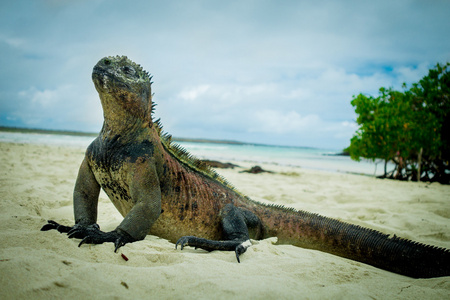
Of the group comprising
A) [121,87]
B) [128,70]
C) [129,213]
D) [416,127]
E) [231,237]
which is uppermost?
[416,127]

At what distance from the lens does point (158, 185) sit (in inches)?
94.0

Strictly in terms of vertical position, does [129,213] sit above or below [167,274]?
above

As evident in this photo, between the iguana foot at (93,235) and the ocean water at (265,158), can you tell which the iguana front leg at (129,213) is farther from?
the ocean water at (265,158)

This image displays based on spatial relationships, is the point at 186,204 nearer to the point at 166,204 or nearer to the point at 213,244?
the point at 166,204

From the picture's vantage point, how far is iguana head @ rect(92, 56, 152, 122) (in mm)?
2342

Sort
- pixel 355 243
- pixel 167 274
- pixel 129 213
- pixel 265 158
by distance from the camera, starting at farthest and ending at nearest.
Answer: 1. pixel 265 158
2. pixel 355 243
3. pixel 129 213
4. pixel 167 274

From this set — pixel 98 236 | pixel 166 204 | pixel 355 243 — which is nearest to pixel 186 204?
pixel 166 204

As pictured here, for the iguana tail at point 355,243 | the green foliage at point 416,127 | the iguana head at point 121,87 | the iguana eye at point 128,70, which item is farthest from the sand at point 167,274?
the green foliage at point 416,127

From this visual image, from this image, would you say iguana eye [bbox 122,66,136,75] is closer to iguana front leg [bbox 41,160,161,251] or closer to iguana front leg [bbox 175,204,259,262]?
iguana front leg [bbox 41,160,161,251]

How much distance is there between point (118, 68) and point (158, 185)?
1.10 meters

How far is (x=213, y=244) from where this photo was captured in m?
2.30

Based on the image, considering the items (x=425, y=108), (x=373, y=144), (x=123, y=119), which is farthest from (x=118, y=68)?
(x=425, y=108)

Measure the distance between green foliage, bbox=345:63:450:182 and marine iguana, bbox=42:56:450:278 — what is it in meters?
12.4

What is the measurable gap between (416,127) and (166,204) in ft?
46.4
